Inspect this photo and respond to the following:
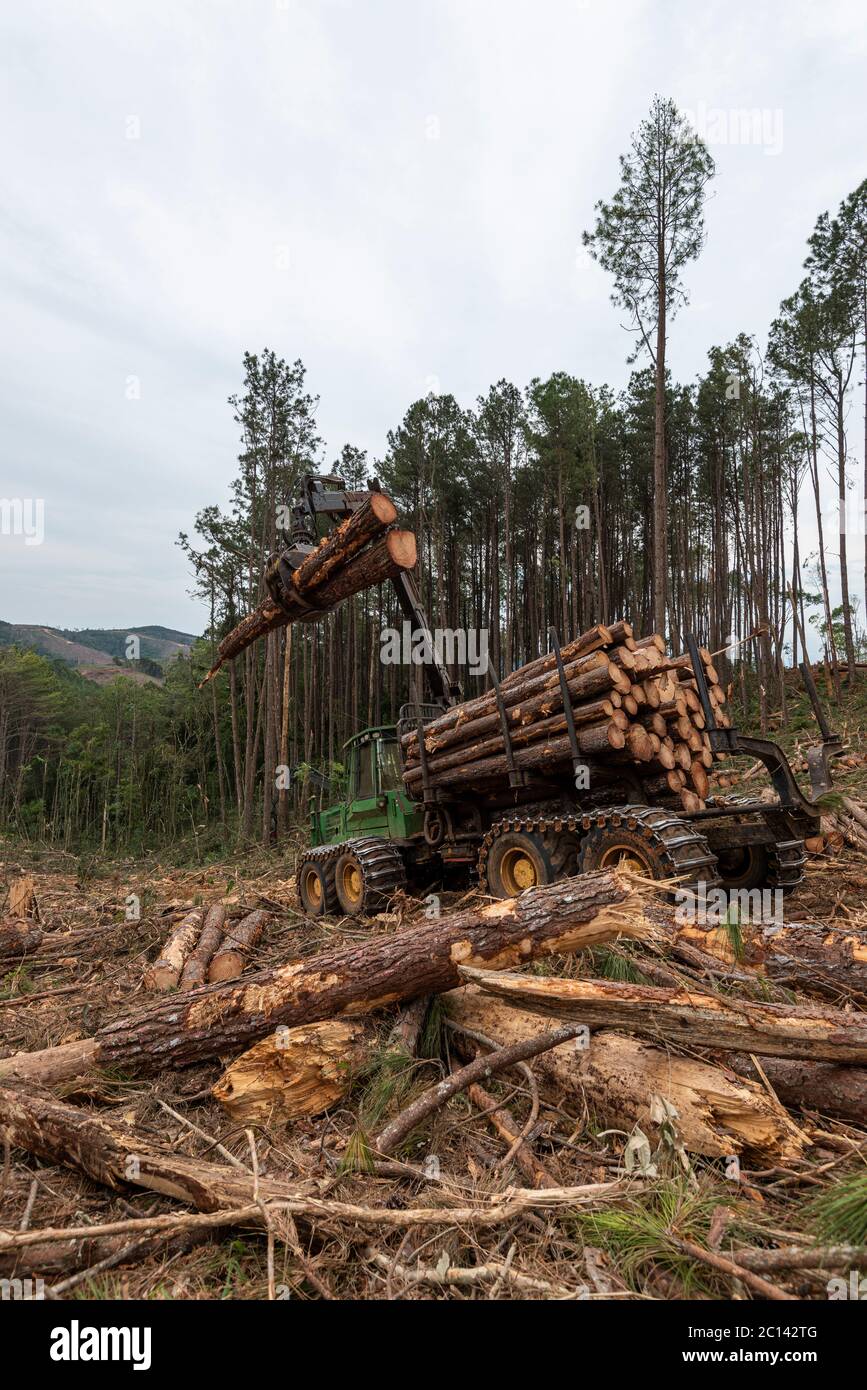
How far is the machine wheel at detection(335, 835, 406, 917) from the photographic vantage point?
8.34 meters

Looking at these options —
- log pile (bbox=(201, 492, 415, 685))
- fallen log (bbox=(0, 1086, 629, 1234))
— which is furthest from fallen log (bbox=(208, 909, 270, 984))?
log pile (bbox=(201, 492, 415, 685))

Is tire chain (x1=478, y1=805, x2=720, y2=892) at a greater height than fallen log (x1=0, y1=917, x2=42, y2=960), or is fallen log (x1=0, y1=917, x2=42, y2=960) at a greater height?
tire chain (x1=478, y1=805, x2=720, y2=892)

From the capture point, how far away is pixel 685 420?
86.2ft

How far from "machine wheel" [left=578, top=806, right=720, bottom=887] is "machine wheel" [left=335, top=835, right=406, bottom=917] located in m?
2.83

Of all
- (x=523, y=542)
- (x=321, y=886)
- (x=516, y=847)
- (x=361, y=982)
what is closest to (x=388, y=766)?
(x=321, y=886)

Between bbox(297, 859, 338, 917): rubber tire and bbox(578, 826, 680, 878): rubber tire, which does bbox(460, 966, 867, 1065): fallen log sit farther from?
bbox(297, 859, 338, 917): rubber tire

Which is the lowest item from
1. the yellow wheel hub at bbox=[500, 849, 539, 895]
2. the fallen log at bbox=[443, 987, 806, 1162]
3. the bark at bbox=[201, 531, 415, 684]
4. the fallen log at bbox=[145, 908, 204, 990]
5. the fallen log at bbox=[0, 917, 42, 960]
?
the fallen log at bbox=[0, 917, 42, 960]

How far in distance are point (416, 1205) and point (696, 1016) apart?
1.38 meters

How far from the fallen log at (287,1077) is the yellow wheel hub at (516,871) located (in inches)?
150

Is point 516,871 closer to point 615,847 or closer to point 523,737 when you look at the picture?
point 523,737

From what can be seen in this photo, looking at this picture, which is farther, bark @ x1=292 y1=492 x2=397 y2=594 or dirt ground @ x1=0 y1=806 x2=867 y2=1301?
bark @ x1=292 y1=492 x2=397 y2=594
